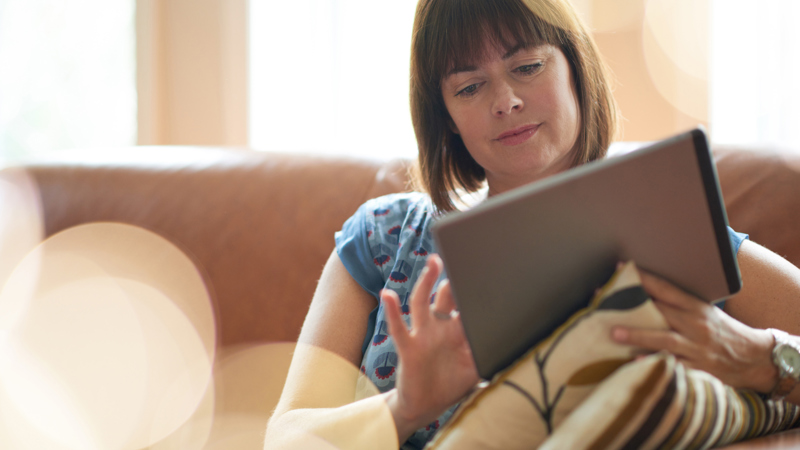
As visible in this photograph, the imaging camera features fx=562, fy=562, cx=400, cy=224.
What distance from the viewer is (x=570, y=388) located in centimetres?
54

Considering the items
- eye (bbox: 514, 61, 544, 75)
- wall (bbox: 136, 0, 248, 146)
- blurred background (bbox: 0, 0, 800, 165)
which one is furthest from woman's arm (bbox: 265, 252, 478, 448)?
wall (bbox: 136, 0, 248, 146)

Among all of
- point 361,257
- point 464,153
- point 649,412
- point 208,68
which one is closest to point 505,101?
point 464,153

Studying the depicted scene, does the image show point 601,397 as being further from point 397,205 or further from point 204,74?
point 204,74

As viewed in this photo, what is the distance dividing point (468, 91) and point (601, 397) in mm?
657

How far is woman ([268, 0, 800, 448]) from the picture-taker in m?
0.87

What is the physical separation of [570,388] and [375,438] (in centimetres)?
30

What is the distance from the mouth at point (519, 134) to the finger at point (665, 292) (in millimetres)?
436

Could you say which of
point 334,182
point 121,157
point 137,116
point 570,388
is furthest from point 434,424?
point 137,116

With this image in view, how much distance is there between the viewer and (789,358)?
67cm

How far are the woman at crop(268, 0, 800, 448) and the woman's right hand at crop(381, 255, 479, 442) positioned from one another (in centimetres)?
4

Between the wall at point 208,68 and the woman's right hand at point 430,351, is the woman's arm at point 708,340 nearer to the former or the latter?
the woman's right hand at point 430,351

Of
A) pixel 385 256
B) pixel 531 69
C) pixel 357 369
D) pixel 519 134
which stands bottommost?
pixel 357 369

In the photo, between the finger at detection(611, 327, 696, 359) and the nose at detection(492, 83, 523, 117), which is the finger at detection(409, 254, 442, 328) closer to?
the finger at detection(611, 327, 696, 359)

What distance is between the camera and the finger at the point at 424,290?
0.58 metres
